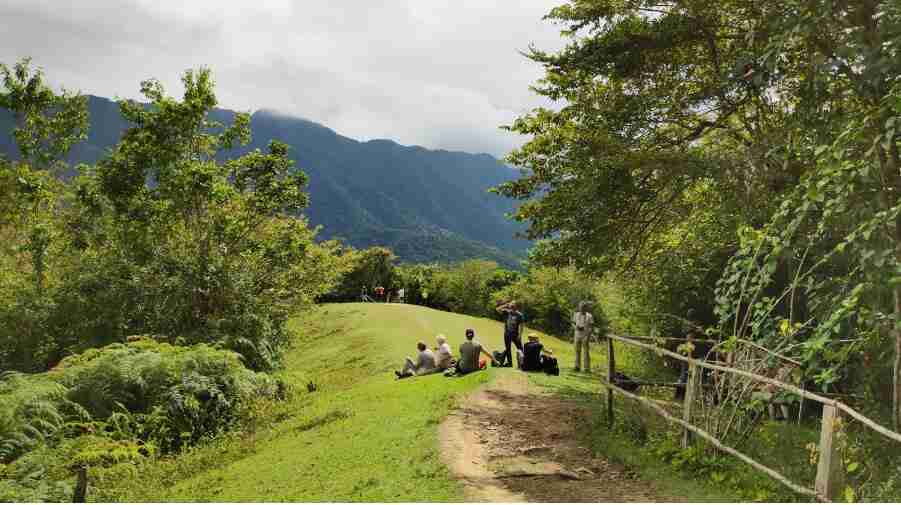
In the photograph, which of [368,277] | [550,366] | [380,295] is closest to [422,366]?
[550,366]

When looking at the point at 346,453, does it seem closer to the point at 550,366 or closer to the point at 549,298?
the point at 550,366

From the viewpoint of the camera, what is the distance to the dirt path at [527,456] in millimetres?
8461

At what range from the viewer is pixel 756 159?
42.9 feet

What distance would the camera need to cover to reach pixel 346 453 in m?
11.0

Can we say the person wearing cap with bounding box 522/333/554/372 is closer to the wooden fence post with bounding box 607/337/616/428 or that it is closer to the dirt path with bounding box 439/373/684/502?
the dirt path with bounding box 439/373/684/502

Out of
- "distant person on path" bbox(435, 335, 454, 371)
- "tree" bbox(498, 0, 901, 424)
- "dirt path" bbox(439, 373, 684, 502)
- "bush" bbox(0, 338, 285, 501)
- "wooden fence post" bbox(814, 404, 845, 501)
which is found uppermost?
"tree" bbox(498, 0, 901, 424)

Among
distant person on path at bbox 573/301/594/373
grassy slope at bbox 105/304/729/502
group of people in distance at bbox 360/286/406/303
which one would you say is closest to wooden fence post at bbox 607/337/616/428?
grassy slope at bbox 105/304/729/502

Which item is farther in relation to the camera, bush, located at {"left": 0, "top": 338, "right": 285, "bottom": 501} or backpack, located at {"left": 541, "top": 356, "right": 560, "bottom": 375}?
backpack, located at {"left": 541, "top": 356, "right": 560, "bottom": 375}

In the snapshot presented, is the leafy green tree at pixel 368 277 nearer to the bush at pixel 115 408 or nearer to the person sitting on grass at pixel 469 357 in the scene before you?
the bush at pixel 115 408

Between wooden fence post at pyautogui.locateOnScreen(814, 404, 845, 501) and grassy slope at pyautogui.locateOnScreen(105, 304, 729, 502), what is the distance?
1.57 metres

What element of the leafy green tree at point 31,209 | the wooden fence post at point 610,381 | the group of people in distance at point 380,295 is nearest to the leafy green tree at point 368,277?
the group of people in distance at point 380,295

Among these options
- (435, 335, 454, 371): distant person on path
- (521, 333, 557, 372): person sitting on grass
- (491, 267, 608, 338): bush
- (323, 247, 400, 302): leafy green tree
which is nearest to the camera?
(521, 333, 557, 372): person sitting on grass

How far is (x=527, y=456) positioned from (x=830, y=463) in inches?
188

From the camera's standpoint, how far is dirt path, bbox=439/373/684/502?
27.8 ft
